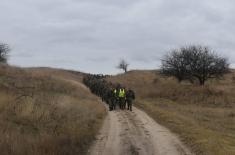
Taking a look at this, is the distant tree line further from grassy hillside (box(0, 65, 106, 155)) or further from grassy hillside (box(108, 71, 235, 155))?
grassy hillside (box(0, 65, 106, 155))


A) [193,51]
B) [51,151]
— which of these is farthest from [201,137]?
[193,51]

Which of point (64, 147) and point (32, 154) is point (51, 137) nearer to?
point (64, 147)

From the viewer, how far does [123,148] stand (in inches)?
A: 631

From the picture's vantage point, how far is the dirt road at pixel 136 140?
15473mm

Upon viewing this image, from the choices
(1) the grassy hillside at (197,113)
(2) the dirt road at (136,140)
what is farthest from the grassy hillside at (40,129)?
(1) the grassy hillside at (197,113)

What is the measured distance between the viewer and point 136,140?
18016 millimetres

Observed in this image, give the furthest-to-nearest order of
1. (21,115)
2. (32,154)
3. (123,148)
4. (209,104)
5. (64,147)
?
(209,104), (21,115), (123,148), (64,147), (32,154)

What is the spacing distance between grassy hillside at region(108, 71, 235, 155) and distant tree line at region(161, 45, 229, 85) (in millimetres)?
3766

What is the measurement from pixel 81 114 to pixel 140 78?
6237 centimetres

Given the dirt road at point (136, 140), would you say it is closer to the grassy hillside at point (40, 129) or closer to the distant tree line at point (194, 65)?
the grassy hillside at point (40, 129)

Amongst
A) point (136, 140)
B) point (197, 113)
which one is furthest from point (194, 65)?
point (136, 140)

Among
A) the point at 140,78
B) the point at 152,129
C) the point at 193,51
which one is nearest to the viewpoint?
the point at 152,129

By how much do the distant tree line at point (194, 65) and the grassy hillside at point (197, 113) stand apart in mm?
3766

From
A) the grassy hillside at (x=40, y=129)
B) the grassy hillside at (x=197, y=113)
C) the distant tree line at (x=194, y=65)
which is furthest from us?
the distant tree line at (x=194, y=65)
